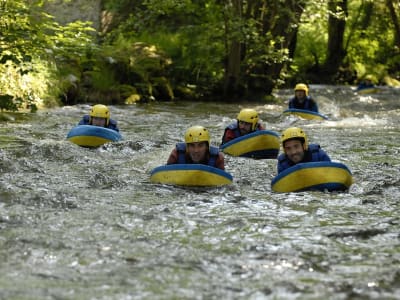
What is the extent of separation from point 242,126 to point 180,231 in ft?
16.7

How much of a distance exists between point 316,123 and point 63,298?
11241mm

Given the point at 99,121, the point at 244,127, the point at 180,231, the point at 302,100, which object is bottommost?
the point at 180,231

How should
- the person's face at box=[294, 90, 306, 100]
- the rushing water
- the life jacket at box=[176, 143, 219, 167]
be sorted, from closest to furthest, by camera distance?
the rushing water → the life jacket at box=[176, 143, 219, 167] → the person's face at box=[294, 90, 306, 100]

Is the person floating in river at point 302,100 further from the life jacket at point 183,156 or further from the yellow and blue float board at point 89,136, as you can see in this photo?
the life jacket at point 183,156

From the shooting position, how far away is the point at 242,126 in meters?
10.6

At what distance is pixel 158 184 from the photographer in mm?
7762

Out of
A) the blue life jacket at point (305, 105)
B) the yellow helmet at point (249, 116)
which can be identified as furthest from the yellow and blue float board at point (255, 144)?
the blue life jacket at point (305, 105)

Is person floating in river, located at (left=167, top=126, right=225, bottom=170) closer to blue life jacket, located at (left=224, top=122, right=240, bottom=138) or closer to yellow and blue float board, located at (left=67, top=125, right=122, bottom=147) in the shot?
blue life jacket, located at (left=224, top=122, right=240, bottom=138)

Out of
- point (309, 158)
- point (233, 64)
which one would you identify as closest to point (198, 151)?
point (309, 158)

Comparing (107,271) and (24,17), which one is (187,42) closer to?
(24,17)

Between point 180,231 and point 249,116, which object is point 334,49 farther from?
point 180,231

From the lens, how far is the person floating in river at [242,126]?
10523 millimetres

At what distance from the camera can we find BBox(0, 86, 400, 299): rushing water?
14.5 ft

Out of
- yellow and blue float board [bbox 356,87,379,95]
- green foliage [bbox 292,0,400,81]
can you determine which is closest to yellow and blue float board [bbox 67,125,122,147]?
yellow and blue float board [bbox 356,87,379,95]
